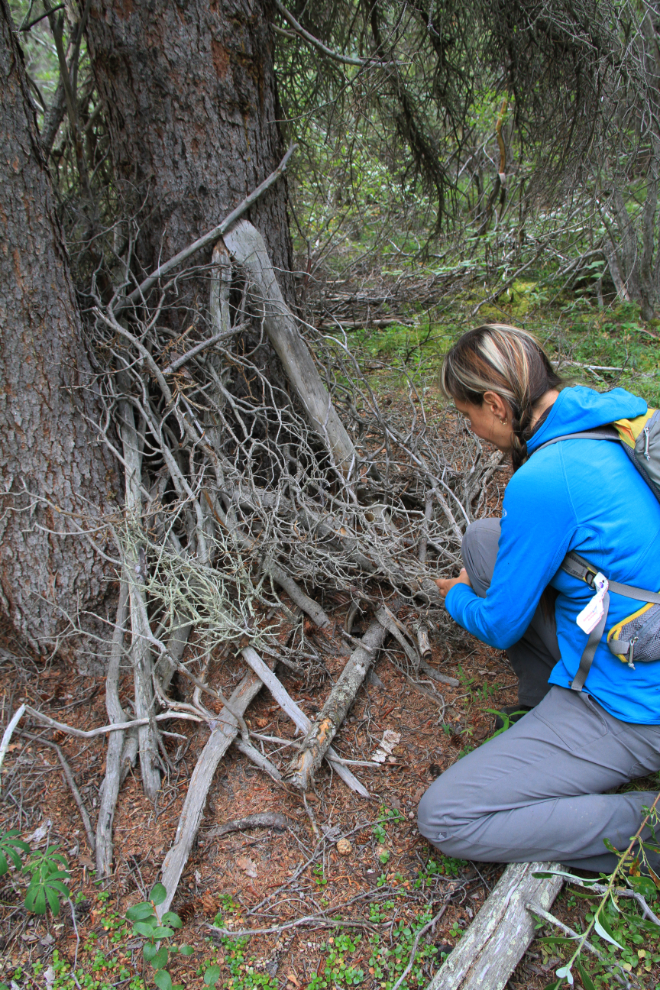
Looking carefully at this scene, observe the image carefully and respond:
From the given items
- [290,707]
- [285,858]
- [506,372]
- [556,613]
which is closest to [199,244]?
[506,372]

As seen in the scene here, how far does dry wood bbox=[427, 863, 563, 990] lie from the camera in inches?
62.7

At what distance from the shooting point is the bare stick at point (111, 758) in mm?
2061

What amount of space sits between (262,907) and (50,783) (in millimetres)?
992

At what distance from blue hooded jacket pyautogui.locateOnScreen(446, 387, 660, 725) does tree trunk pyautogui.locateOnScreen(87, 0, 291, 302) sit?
1.89m

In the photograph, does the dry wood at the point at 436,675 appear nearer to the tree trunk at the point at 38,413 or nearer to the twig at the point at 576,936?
the twig at the point at 576,936

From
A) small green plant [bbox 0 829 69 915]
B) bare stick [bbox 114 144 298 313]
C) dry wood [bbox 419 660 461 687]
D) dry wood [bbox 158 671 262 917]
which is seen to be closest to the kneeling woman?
dry wood [bbox 419 660 461 687]

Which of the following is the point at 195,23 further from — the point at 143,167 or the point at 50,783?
the point at 50,783

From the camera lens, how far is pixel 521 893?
174 centimetres

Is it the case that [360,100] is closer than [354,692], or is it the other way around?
[354,692]

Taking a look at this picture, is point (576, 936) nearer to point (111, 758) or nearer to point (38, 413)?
point (111, 758)

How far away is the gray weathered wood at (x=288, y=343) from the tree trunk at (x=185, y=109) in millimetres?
162

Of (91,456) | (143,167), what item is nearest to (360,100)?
(143,167)

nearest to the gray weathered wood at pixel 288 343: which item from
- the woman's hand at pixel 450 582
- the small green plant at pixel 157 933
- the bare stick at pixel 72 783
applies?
the woman's hand at pixel 450 582

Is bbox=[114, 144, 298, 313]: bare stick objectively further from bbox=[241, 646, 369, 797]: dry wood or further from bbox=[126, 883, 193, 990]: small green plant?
bbox=[126, 883, 193, 990]: small green plant
